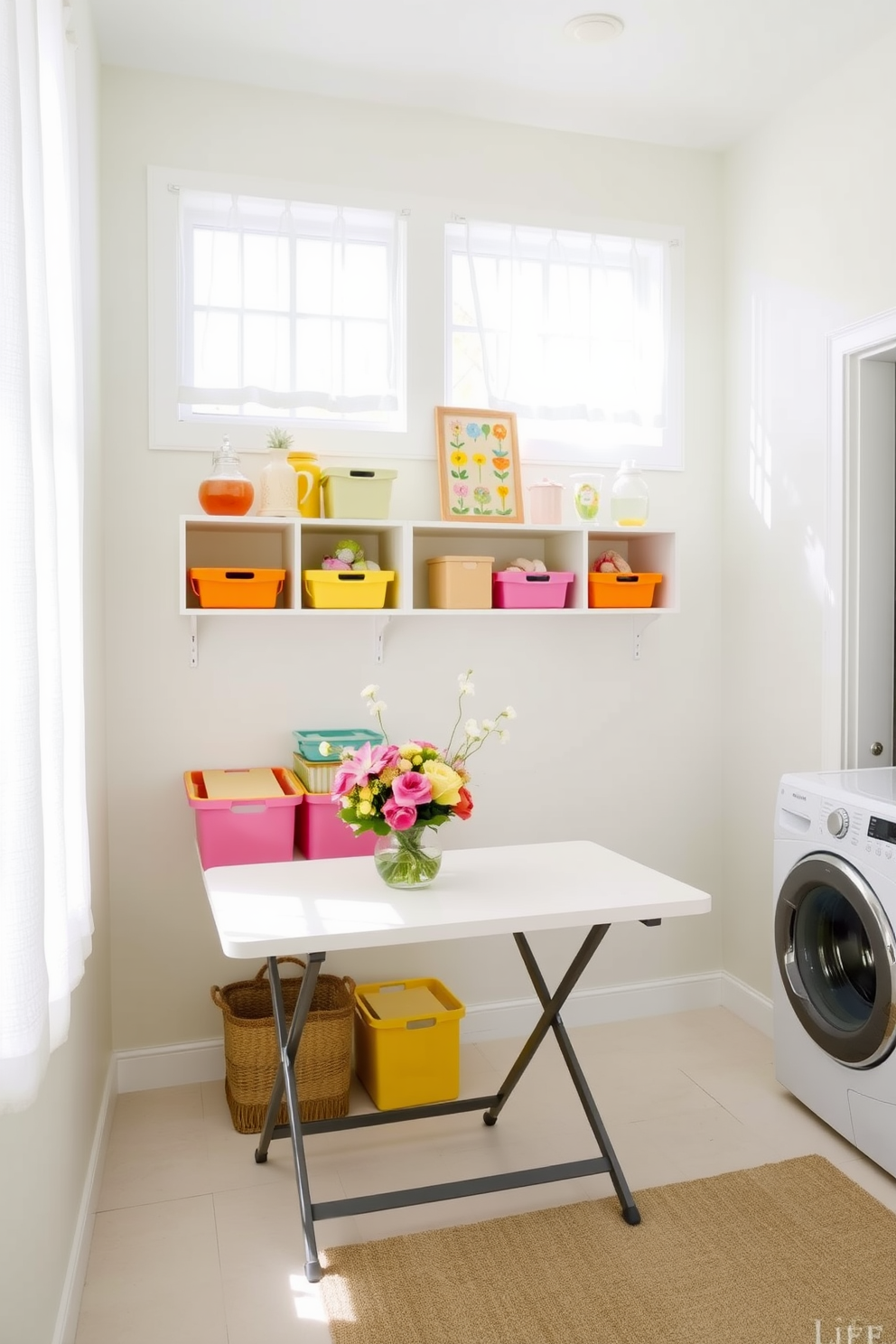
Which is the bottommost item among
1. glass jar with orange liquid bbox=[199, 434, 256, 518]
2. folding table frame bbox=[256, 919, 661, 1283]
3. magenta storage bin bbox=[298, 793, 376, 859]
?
folding table frame bbox=[256, 919, 661, 1283]

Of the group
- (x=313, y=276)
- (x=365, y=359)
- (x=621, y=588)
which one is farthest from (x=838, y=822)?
(x=313, y=276)

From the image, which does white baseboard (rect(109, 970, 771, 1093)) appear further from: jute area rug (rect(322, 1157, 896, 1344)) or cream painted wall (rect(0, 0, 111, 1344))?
jute area rug (rect(322, 1157, 896, 1344))

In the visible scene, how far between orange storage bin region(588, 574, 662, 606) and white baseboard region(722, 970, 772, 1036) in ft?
4.42

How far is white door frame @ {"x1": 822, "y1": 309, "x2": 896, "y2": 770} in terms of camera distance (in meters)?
2.95

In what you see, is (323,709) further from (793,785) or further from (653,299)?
(653,299)

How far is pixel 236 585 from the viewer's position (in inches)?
111

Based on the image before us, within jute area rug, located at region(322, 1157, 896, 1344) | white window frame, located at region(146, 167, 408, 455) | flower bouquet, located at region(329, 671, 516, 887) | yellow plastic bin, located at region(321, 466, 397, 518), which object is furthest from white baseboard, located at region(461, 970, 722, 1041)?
white window frame, located at region(146, 167, 408, 455)

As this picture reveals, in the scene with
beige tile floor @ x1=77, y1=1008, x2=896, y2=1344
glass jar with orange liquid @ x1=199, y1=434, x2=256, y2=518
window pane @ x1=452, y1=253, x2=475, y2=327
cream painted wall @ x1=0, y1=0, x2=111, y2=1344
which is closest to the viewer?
cream painted wall @ x1=0, y1=0, x2=111, y2=1344

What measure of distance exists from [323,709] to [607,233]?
1.79 meters

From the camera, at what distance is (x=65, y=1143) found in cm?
205

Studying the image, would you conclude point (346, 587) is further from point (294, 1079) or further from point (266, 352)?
point (294, 1079)

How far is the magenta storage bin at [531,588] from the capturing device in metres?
3.09

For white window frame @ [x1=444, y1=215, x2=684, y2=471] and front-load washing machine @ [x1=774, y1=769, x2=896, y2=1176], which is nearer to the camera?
front-load washing machine @ [x1=774, y1=769, x2=896, y2=1176]

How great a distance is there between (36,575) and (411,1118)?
182 centimetres
